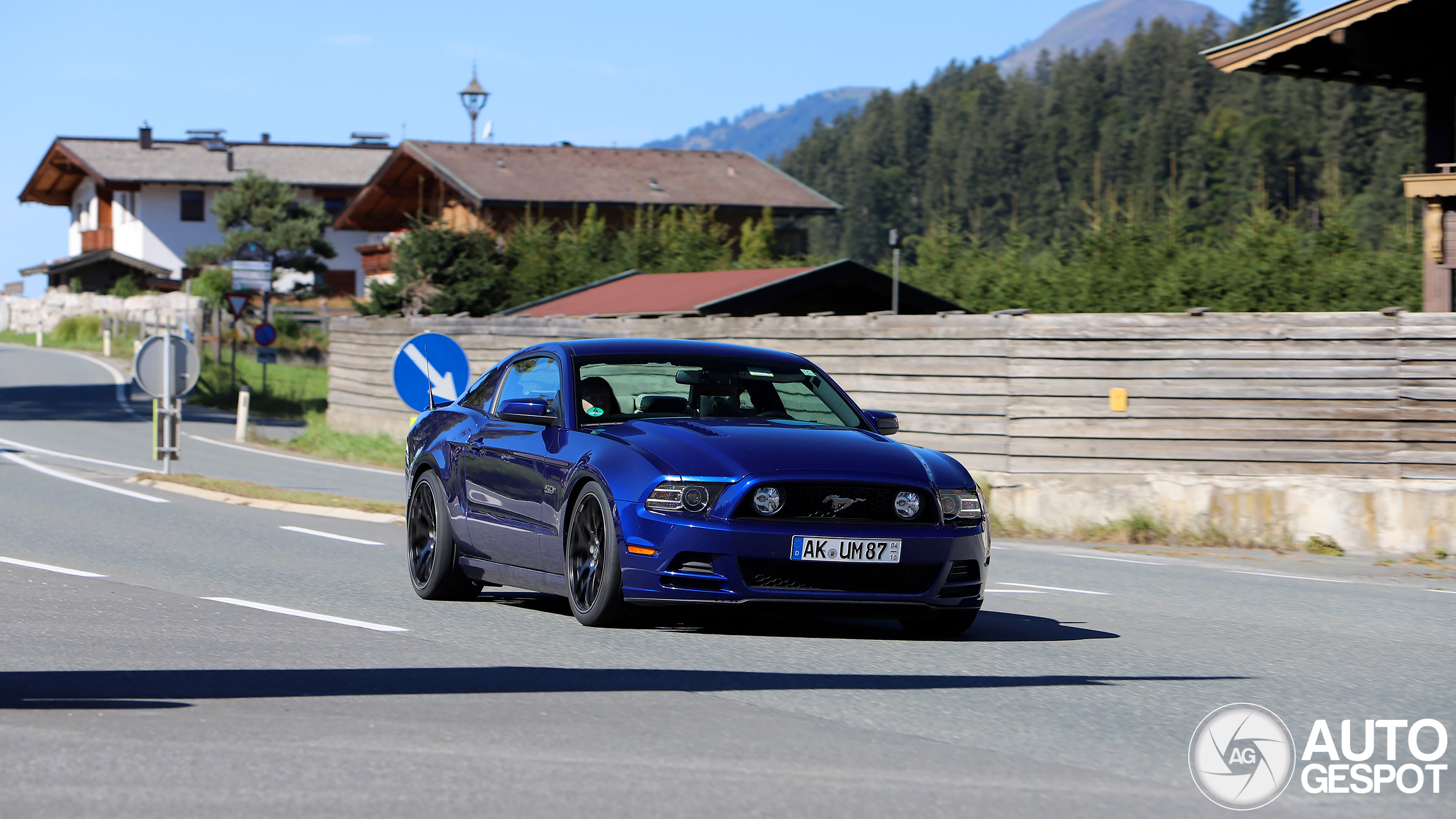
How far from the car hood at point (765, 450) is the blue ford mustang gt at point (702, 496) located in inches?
0.5

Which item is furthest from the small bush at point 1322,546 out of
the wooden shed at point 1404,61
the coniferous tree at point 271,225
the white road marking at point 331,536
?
the coniferous tree at point 271,225

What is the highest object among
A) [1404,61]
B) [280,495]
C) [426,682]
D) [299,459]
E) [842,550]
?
[1404,61]

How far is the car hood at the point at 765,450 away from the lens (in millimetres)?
7645

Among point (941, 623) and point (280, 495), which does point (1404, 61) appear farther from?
point (280, 495)

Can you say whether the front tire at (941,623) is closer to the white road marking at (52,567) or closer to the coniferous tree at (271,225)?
the white road marking at (52,567)

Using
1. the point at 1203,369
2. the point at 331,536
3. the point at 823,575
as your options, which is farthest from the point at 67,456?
the point at 823,575

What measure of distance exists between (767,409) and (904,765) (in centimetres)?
383

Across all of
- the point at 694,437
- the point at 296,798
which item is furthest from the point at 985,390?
the point at 296,798

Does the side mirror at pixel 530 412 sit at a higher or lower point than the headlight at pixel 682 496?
higher

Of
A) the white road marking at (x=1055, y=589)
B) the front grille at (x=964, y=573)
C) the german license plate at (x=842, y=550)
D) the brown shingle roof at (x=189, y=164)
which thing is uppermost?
the brown shingle roof at (x=189, y=164)

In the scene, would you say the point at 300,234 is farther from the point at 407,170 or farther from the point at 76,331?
the point at 407,170

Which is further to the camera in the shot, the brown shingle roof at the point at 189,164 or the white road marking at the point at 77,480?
the brown shingle roof at the point at 189,164

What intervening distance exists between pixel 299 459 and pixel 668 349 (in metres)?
19.1

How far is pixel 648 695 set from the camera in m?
6.32
